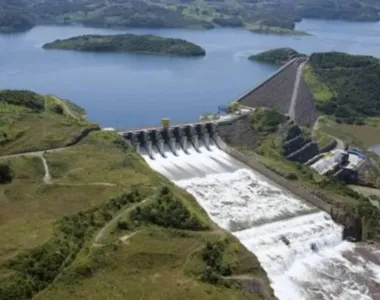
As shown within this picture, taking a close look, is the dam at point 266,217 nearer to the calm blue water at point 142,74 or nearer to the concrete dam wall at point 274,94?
the concrete dam wall at point 274,94

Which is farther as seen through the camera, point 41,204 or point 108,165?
point 108,165

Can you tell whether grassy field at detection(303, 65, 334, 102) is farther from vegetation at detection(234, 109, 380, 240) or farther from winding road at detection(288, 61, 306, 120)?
vegetation at detection(234, 109, 380, 240)

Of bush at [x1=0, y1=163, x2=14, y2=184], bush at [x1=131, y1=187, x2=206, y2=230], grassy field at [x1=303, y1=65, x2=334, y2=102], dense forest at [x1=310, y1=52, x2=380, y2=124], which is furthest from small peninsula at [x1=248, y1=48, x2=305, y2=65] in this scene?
bush at [x1=131, y1=187, x2=206, y2=230]

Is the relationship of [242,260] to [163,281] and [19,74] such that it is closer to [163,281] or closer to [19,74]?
[163,281]

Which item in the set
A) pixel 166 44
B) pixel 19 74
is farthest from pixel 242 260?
pixel 166 44

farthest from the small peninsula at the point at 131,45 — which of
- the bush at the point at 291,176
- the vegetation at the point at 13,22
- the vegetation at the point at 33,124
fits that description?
the bush at the point at 291,176

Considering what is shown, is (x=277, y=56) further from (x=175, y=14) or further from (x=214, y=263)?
(x=214, y=263)
